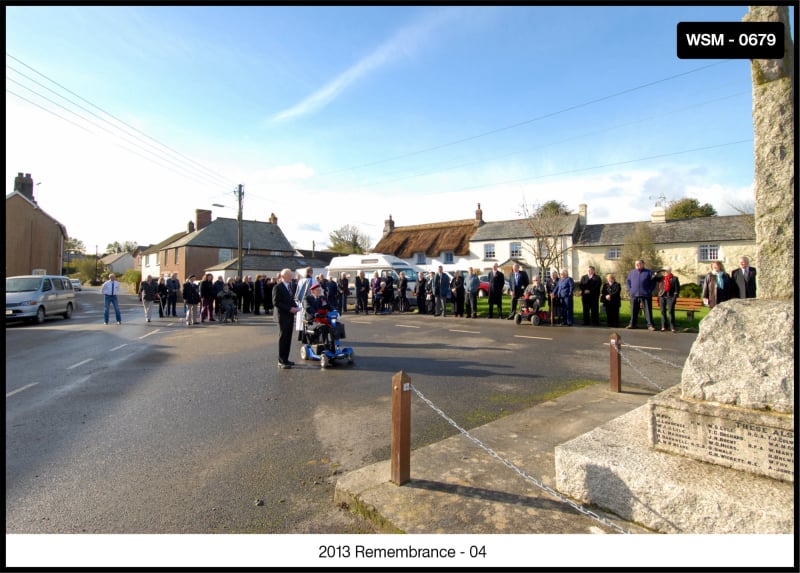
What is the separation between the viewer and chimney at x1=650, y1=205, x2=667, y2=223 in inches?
1481

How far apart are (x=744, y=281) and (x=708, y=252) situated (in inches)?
1079

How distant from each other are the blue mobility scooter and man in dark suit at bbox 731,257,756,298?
1024 cm

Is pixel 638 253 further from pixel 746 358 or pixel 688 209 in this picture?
pixel 746 358

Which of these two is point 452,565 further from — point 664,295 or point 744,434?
point 664,295

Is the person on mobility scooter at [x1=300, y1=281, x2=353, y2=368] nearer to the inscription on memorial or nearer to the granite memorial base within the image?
the granite memorial base

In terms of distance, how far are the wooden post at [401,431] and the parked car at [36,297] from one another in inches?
729

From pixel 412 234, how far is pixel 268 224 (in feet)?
68.5

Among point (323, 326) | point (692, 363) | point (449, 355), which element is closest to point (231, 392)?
point (323, 326)

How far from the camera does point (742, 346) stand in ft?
10.3

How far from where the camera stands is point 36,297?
55.9ft

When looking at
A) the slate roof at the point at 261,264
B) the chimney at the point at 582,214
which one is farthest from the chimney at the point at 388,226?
the chimney at the point at 582,214

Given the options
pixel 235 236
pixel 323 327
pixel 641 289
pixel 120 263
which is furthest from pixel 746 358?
pixel 120 263

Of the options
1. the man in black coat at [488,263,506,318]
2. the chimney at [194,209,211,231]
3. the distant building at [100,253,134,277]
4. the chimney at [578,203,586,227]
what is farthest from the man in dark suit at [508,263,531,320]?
the distant building at [100,253,134,277]

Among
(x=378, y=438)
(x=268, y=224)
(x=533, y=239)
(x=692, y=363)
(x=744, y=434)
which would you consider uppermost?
(x=268, y=224)
